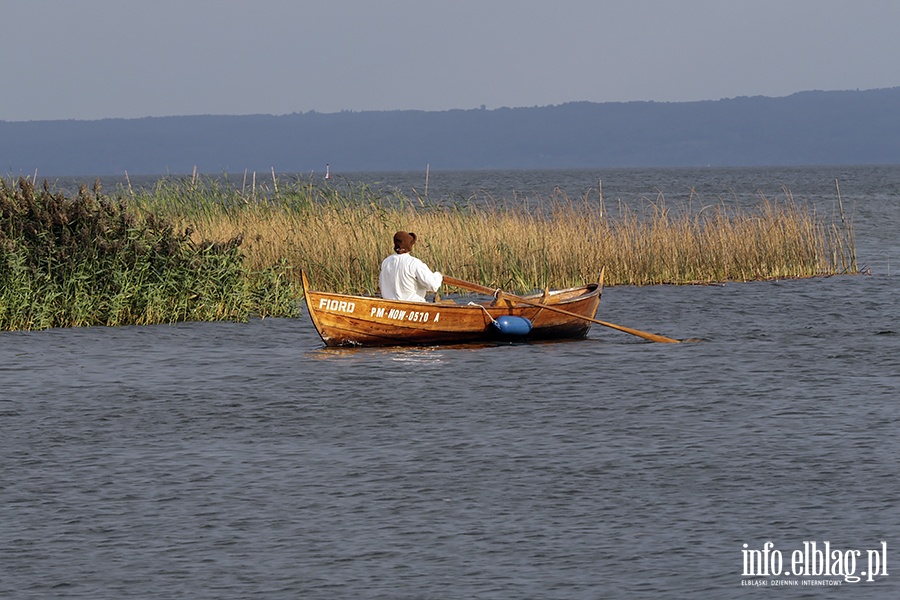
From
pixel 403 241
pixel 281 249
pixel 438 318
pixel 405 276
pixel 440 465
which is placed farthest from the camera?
pixel 281 249

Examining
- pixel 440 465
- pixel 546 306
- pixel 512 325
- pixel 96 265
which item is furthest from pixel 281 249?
pixel 440 465

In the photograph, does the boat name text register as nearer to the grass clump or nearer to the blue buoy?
the blue buoy

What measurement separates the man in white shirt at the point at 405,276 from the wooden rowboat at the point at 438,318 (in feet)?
0.69

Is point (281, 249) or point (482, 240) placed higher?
point (482, 240)

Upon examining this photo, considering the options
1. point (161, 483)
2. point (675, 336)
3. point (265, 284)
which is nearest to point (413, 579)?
point (161, 483)

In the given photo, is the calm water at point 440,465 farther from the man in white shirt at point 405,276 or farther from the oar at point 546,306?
the man in white shirt at point 405,276

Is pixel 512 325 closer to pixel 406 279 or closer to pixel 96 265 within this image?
pixel 406 279

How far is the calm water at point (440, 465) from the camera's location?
8.33 m

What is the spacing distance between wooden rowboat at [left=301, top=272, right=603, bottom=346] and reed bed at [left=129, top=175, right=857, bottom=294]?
5027 mm

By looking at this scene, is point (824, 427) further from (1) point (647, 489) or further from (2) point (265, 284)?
(2) point (265, 284)

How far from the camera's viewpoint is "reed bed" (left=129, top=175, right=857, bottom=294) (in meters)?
24.4

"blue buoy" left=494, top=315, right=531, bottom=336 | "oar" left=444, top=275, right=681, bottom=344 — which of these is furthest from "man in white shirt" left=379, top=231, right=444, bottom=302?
"blue buoy" left=494, top=315, right=531, bottom=336

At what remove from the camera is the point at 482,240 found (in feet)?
80.7

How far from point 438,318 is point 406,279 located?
0.70 m
